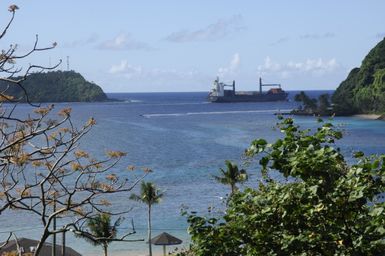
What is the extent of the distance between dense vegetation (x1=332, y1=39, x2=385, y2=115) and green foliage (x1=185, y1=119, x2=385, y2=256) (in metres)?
130

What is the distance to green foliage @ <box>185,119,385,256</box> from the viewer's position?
611 centimetres

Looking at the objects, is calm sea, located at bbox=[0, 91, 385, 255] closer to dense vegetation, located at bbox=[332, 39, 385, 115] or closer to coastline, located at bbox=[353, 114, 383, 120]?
coastline, located at bbox=[353, 114, 383, 120]

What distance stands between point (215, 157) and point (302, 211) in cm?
6011

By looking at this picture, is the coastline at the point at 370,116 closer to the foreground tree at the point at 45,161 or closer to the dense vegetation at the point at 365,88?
the dense vegetation at the point at 365,88

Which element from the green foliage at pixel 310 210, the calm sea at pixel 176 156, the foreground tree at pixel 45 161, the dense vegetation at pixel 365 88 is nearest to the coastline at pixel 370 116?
the dense vegetation at pixel 365 88

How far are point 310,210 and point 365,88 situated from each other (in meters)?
140

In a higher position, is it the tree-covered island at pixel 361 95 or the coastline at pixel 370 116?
the tree-covered island at pixel 361 95

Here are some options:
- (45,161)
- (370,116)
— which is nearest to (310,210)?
(45,161)

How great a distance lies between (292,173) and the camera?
6168mm

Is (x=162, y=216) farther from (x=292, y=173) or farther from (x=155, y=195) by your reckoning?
(x=292, y=173)

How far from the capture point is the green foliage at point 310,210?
20.0 ft

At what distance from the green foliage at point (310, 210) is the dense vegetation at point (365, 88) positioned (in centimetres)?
13020

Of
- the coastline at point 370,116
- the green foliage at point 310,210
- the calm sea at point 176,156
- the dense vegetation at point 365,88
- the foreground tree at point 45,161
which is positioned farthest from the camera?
the dense vegetation at point 365,88

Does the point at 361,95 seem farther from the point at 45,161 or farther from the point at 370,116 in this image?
the point at 45,161
